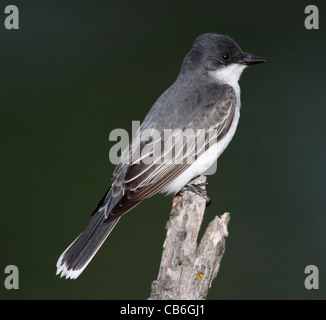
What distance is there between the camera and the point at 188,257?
319cm

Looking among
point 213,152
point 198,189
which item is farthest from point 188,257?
point 213,152

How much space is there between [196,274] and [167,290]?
203 mm

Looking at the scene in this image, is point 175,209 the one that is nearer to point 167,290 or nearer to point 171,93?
point 167,290

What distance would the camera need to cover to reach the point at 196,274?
3.09 m

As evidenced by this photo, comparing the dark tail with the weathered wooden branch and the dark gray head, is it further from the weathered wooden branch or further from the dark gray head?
the dark gray head

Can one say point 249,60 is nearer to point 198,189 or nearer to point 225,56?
point 225,56

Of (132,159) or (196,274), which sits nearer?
(196,274)

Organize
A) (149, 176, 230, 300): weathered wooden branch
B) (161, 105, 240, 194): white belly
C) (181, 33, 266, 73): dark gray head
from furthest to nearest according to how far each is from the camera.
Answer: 1. (181, 33, 266, 73): dark gray head
2. (161, 105, 240, 194): white belly
3. (149, 176, 230, 300): weathered wooden branch

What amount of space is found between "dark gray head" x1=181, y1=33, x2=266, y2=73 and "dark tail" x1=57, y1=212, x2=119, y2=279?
1670 millimetres

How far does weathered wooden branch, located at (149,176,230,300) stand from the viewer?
3.04m

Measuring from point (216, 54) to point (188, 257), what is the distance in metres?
2.15

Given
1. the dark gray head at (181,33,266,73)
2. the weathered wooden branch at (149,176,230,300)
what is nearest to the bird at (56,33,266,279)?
the dark gray head at (181,33,266,73)
